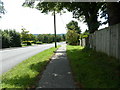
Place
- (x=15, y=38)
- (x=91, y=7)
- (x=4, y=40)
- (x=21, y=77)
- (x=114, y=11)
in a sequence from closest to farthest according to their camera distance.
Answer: (x=21, y=77), (x=114, y=11), (x=91, y=7), (x=4, y=40), (x=15, y=38)

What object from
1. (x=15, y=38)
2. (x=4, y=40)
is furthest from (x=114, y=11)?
(x=15, y=38)

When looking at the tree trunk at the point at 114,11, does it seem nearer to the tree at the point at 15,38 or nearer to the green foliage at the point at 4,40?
the green foliage at the point at 4,40

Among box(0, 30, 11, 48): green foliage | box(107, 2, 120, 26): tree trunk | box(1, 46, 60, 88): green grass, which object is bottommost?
box(1, 46, 60, 88): green grass

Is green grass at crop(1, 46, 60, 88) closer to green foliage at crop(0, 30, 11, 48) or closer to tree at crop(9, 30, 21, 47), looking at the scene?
green foliage at crop(0, 30, 11, 48)

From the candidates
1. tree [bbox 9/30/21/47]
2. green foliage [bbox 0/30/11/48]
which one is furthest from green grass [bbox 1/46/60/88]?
tree [bbox 9/30/21/47]

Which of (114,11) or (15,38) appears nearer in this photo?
(114,11)

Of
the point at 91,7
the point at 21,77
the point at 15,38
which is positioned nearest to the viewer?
the point at 21,77

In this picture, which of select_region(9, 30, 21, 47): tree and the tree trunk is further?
select_region(9, 30, 21, 47): tree

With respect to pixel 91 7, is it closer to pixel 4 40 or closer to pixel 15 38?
pixel 4 40

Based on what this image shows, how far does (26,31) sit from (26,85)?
59487 mm

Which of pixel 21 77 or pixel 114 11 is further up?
pixel 114 11

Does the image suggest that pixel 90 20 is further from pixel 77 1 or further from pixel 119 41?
pixel 119 41

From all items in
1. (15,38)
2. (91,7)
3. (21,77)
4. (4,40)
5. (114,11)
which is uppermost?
(91,7)

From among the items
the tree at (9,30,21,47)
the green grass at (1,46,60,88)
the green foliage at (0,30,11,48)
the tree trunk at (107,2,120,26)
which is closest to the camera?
the green grass at (1,46,60,88)
